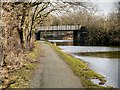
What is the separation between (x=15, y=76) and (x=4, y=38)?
214cm

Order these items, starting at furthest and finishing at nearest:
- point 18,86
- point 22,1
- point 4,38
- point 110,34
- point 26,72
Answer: point 110,34 → point 22,1 → point 26,72 → point 4,38 → point 18,86

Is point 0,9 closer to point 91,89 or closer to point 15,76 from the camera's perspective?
point 15,76

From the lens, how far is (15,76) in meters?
15.3

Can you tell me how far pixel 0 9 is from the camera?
47.9 feet

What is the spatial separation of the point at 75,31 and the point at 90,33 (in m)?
12.9

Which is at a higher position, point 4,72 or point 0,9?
point 0,9

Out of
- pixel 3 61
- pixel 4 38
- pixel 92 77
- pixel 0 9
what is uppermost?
pixel 0 9

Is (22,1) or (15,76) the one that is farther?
(22,1)

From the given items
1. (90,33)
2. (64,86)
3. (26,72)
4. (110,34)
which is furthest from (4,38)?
(90,33)

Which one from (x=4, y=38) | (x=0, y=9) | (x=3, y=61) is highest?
(x=0, y=9)

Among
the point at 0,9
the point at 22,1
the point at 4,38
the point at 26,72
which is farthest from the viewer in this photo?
the point at 22,1

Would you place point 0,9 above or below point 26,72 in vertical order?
above

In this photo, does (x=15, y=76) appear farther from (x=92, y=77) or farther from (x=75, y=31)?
(x=75, y=31)

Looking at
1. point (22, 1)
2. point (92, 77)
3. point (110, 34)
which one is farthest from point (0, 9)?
point (110, 34)
